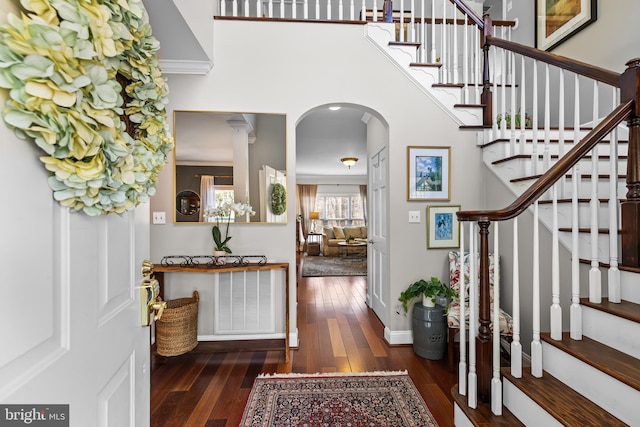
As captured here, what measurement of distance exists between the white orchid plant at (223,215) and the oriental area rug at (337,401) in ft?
3.60

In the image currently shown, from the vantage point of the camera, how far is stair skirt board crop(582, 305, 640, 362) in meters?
1.33

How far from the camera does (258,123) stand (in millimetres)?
2676

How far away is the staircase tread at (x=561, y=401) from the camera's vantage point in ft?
3.78

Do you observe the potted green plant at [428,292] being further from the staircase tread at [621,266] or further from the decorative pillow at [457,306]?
the staircase tread at [621,266]

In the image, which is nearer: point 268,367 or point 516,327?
point 516,327

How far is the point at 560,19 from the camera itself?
2973 millimetres

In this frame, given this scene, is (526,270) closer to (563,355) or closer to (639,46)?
(563,355)

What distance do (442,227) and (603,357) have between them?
5.07 ft

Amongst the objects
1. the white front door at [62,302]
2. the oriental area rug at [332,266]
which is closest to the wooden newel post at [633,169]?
the white front door at [62,302]

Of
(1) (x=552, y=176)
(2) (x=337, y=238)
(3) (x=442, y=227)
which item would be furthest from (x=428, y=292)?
(2) (x=337, y=238)

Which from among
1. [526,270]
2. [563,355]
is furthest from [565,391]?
[526,270]

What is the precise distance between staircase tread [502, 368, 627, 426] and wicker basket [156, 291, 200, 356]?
2173 mm

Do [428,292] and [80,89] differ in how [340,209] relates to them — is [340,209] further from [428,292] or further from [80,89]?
[80,89]

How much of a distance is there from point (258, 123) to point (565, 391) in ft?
8.66
